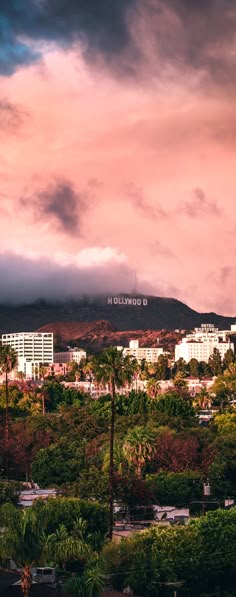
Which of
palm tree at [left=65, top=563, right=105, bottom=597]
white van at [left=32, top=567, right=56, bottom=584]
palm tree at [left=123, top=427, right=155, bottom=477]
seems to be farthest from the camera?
palm tree at [left=123, top=427, right=155, bottom=477]

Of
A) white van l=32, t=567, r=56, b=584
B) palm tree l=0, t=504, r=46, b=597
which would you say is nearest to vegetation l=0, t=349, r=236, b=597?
palm tree l=0, t=504, r=46, b=597

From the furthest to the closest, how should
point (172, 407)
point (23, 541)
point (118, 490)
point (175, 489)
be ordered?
point (172, 407) → point (175, 489) → point (118, 490) → point (23, 541)

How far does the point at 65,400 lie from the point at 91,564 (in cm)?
12754

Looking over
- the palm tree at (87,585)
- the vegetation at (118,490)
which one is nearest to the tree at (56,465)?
the vegetation at (118,490)

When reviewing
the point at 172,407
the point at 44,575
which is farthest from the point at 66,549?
the point at 172,407

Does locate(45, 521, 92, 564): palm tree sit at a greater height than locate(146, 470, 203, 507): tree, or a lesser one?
lesser

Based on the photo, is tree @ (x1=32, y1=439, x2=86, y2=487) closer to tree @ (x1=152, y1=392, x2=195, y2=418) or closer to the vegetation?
the vegetation

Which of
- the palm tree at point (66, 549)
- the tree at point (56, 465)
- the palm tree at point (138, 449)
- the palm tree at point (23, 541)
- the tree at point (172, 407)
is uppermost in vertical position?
the tree at point (172, 407)

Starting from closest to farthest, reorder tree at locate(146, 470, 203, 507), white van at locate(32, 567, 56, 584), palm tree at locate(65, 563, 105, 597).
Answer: palm tree at locate(65, 563, 105, 597), white van at locate(32, 567, 56, 584), tree at locate(146, 470, 203, 507)

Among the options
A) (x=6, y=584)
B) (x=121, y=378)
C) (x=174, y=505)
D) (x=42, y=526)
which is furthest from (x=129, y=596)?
(x=174, y=505)

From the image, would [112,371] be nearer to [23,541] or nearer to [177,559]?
[177,559]

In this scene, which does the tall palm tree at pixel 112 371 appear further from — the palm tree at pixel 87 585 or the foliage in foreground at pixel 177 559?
the palm tree at pixel 87 585

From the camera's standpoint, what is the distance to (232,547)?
206ft

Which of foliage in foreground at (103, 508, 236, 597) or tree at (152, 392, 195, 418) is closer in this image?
foliage in foreground at (103, 508, 236, 597)
